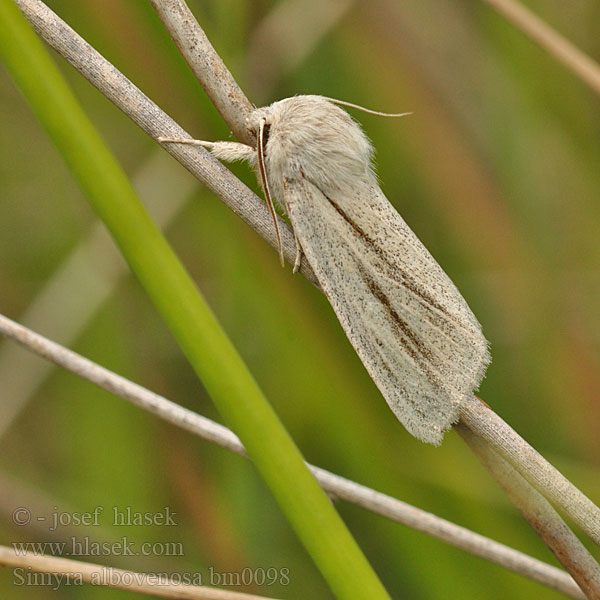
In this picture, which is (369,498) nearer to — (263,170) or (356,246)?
(356,246)

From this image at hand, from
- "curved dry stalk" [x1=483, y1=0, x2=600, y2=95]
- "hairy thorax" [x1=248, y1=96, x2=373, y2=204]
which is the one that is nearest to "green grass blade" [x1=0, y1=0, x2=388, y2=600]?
"hairy thorax" [x1=248, y1=96, x2=373, y2=204]

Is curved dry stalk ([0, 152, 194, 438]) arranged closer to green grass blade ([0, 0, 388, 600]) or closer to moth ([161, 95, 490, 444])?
moth ([161, 95, 490, 444])

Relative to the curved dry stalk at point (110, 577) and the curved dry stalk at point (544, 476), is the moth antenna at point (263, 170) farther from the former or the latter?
the curved dry stalk at point (110, 577)

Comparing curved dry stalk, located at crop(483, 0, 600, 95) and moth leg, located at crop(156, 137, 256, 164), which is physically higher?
curved dry stalk, located at crop(483, 0, 600, 95)

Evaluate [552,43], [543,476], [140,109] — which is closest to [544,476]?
[543,476]

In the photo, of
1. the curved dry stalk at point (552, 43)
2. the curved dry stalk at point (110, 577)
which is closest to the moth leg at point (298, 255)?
the curved dry stalk at point (110, 577)

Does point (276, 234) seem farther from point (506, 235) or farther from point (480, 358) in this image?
point (506, 235)
